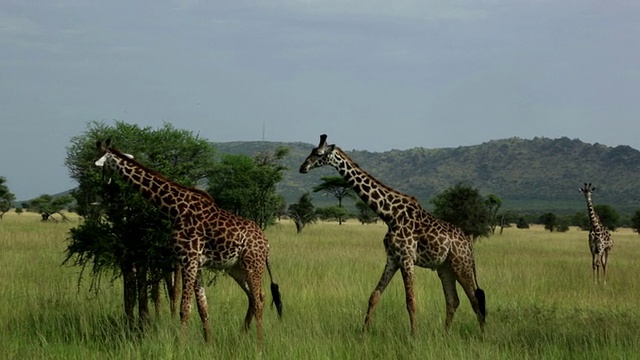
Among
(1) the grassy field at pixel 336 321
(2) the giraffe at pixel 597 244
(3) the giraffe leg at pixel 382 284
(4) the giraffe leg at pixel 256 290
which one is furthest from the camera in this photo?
(2) the giraffe at pixel 597 244

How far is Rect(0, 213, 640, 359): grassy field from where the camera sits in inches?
345

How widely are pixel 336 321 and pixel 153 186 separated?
10.2 feet

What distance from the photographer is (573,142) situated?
189625 mm

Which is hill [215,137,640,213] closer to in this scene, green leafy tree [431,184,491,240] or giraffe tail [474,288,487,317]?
green leafy tree [431,184,491,240]

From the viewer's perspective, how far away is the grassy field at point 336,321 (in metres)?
8.77

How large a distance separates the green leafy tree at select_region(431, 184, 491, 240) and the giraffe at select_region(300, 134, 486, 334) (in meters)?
21.1

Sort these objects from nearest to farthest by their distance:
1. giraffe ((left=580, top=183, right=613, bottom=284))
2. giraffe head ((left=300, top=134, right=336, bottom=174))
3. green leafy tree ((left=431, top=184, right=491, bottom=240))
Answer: giraffe head ((left=300, top=134, right=336, bottom=174))
giraffe ((left=580, top=183, right=613, bottom=284))
green leafy tree ((left=431, top=184, right=491, bottom=240))

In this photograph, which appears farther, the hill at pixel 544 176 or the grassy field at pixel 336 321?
the hill at pixel 544 176

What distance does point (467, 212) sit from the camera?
3166 centimetres

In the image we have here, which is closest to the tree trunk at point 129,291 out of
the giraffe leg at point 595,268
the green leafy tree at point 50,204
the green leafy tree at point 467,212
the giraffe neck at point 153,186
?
the giraffe neck at point 153,186

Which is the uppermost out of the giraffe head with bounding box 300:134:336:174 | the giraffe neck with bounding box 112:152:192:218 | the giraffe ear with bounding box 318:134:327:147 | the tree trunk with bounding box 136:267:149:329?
the giraffe ear with bounding box 318:134:327:147

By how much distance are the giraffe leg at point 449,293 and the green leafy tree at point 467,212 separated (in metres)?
20.7

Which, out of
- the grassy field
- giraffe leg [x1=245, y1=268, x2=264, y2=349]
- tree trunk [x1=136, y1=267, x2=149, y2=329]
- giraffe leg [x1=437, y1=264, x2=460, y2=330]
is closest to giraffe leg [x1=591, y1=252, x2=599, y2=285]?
the grassy field

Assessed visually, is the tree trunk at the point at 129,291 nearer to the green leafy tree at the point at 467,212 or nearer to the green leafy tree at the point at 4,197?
the green leafy tree at the point at 467,212
